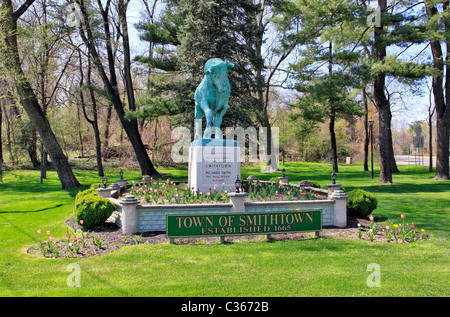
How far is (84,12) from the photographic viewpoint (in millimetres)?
18594

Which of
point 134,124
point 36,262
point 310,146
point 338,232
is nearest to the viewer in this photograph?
point 36,262

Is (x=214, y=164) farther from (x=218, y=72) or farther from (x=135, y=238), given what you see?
(x=135, y=238)

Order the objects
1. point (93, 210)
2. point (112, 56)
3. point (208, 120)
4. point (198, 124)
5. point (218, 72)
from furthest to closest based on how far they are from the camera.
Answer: point (112, 56), point (198, 124), point (208, 120), point (218, 72), point (93, 210)

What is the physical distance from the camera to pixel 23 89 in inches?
612

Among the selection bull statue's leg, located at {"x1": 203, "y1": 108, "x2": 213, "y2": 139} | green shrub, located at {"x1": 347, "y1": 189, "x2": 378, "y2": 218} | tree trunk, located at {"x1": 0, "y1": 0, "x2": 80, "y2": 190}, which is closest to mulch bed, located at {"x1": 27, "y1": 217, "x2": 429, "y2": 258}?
green shrub, located at {"x1": 347, "y1": 189, "x2": 378, "y2": 218}

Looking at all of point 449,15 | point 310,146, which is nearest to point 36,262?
point 449,15

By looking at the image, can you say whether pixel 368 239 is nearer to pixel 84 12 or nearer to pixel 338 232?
pixel 338 232

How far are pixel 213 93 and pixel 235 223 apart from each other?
5240mm

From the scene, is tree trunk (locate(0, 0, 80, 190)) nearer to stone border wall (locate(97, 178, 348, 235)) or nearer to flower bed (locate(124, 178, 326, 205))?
flower bed (locate(124, 178, 326, 205))

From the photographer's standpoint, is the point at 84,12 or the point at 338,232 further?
the point at 84,12

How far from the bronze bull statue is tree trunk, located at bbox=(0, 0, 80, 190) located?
8.06 meters

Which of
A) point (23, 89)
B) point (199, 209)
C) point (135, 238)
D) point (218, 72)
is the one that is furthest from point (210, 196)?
point (23, 89)

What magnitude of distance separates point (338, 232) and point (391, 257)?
6.20 ft
